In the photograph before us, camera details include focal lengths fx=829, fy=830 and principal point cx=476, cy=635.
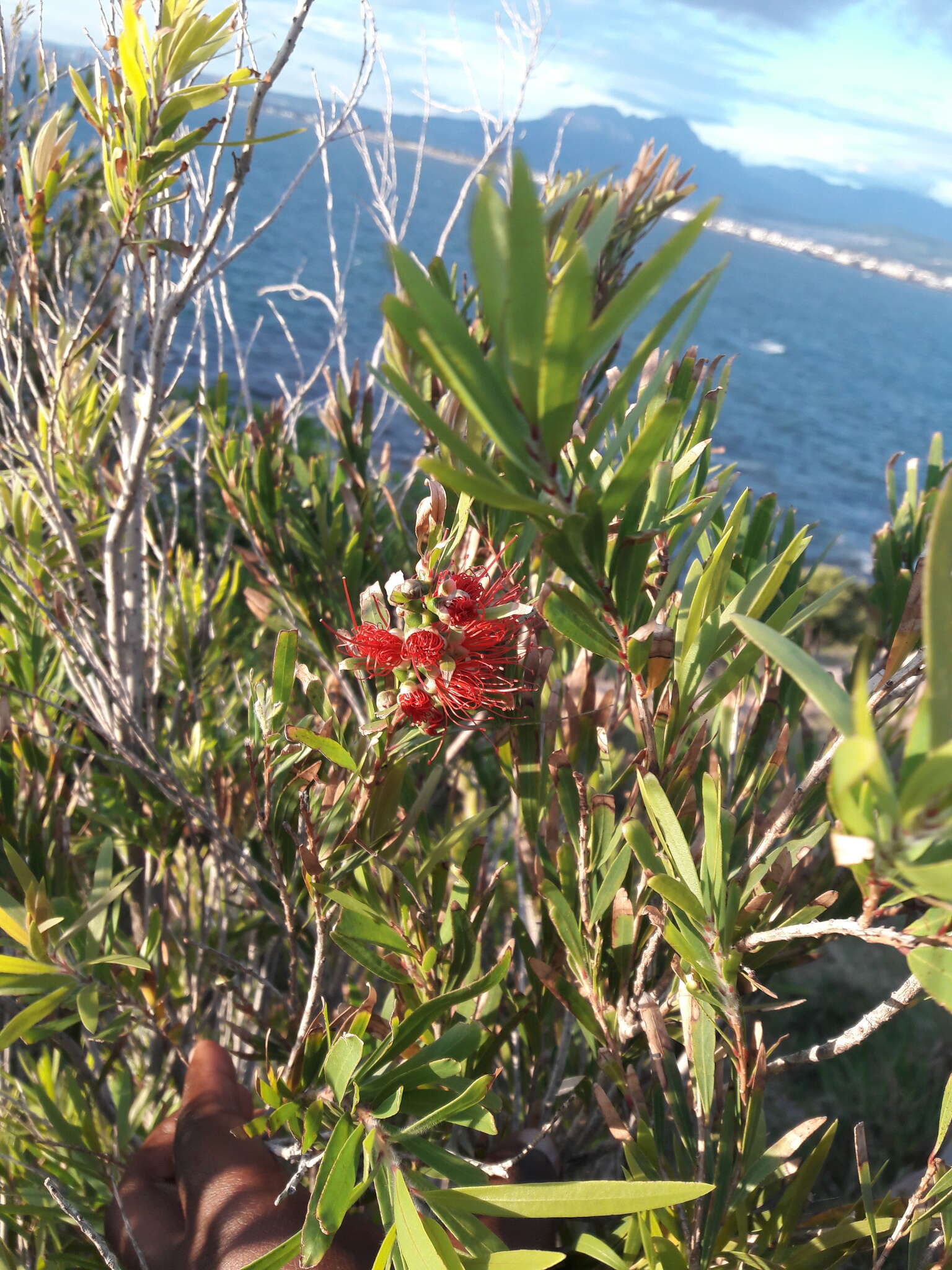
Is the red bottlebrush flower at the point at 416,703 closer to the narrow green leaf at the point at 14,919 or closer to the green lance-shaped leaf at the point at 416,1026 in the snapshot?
the green lance-shaped leaf at the point at 416,1026

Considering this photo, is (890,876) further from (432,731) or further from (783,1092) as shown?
(783,1092)

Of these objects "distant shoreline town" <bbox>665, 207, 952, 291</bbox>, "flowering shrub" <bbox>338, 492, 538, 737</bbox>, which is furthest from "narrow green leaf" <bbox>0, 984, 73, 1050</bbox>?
"distant shoreline town" <bbox>665, 207, 952, 291</bbox>

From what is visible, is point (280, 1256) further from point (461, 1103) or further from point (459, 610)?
point (459, 610)

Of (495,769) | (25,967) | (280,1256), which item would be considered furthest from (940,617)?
(495,769)

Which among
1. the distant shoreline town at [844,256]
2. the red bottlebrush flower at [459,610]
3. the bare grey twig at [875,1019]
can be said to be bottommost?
the bare grey twig at [875,1019]

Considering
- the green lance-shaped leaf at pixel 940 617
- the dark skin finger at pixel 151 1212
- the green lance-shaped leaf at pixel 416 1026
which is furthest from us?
the dark skin finger at pixel 151 1212

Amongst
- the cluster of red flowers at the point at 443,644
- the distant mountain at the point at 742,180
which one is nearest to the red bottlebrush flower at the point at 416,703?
the cluster of red flowers at the point at 443,644
